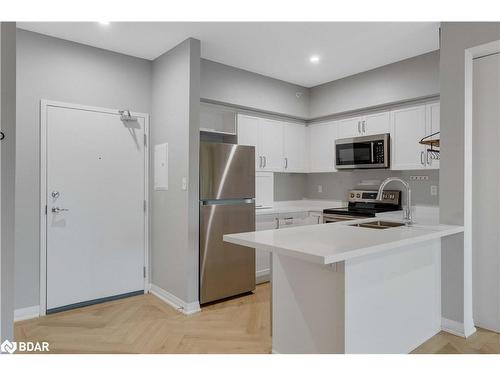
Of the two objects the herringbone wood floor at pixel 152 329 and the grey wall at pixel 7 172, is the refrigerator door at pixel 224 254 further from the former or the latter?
the grey wall at pixel 7 172

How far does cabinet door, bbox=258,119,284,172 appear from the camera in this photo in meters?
4.34

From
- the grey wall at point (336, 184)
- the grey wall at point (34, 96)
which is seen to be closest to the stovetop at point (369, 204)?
the grey wall at point (336, 184)

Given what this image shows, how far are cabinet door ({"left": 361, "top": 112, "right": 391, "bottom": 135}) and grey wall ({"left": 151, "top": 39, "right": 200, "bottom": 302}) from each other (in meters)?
2.20

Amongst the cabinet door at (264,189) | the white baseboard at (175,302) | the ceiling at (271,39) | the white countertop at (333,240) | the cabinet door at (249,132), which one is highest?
the ceiling at (271,39)

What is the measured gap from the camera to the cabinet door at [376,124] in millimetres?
3969

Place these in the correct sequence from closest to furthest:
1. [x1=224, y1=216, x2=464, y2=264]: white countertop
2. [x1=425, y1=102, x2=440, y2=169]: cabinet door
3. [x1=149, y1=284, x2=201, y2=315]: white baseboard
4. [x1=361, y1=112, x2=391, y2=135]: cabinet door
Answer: [x1=224, y1=216, x2=464, y2=264]: white countertop, [x1=149, y1=284, x2=201, y2=315]: white baseboard, [x1=425, y1=102, x2=440, y2=169]: cabinet door, [x1=361, y1=112, x2=391, y2=135]: cabinet door

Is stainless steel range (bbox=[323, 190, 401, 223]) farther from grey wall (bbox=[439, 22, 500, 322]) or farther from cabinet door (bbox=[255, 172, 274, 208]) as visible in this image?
grey wall (bbox=[439, 22, 500, 322])

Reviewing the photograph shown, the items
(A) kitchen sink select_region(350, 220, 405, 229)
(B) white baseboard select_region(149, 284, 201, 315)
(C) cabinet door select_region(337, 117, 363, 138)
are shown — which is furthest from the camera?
(C) cabinet door select_region(337, 117, 363, 138)

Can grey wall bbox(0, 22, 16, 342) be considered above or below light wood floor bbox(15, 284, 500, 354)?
above

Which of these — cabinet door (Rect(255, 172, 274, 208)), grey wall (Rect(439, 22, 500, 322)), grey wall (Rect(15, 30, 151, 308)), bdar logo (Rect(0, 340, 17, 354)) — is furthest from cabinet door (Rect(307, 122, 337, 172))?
bdar logo (Rect(0, 340, 17, 354))

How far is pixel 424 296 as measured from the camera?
2.46 metres

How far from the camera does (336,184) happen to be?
4.81 m

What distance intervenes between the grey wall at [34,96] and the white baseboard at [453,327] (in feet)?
11.4

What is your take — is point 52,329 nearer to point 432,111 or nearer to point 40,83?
point 40,83
